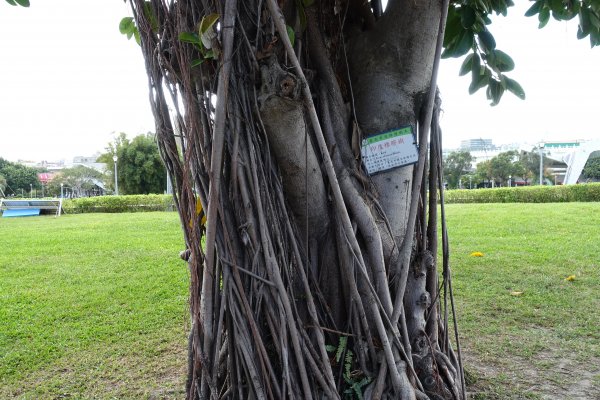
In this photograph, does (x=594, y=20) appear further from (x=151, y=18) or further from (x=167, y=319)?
(x=167, y=319)

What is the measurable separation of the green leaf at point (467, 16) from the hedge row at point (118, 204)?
1730 cm

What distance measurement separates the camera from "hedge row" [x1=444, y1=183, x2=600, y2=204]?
→ 16.3 m

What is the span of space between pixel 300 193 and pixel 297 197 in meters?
0.02

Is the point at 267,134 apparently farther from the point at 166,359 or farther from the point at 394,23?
the point at 166,359

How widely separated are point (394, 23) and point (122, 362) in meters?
2.50

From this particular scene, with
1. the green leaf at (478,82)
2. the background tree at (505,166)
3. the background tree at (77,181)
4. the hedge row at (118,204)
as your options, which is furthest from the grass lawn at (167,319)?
the background tree at (77,181)

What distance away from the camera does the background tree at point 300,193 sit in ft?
5.48

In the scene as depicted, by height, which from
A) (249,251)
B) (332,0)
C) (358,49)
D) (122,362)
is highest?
(332,0)

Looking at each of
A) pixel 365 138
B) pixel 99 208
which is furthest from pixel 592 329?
pixel 99 208

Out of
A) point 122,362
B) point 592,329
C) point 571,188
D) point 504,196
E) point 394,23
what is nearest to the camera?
point 394,23

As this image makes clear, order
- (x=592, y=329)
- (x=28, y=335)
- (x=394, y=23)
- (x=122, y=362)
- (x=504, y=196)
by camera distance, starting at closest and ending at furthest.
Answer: (x=394, y=23), (x=122, y=362), (x=592, y=329), (x=28, y=335), (x=504, y=196)

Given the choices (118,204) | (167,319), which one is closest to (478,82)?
(167,319)

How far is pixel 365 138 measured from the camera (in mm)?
2025

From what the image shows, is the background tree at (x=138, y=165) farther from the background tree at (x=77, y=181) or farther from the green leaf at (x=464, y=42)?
the green leaf at (x=464, y=42)
